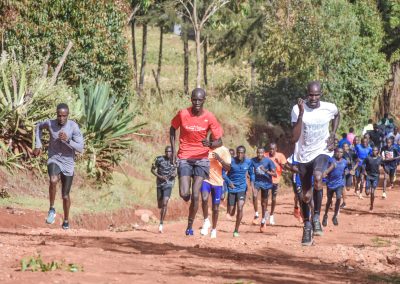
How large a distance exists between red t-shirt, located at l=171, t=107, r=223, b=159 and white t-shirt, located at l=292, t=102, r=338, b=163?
55.3 inches

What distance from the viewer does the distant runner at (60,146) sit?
1401cm

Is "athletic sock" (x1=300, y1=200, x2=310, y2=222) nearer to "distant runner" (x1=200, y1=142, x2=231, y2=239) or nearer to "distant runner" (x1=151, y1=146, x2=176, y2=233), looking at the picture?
"distant runner" (x1=200, y1=142, x2=231, y2=239)

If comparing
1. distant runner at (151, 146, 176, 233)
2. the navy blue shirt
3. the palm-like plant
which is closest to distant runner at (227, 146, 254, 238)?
the navy blue shirt

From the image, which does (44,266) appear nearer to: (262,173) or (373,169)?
(262,173)

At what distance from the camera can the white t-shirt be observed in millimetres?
12648

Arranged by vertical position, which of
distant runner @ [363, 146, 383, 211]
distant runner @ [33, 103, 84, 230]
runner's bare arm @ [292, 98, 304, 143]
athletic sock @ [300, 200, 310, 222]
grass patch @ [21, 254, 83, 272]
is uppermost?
runner's bare arm @ [292, 98, 304, 143]

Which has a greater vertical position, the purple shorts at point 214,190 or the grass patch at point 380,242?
the purple shorts at point 214,190

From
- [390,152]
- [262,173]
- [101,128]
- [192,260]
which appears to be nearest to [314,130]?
[192,260]

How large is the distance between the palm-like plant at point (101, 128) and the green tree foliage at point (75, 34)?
11.8ft

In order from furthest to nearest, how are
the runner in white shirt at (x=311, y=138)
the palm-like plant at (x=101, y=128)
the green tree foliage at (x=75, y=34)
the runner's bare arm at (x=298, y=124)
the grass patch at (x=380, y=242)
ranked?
1. the green tree foliage at (x=75, y=34)
2. the palm-like plant at (x=101, y=128)
3. the grass patch at (x=380, y=242)
4. the runner in white shirt at (x=311, y=138)
5. the runner's bare arm at (x=298, y=124)

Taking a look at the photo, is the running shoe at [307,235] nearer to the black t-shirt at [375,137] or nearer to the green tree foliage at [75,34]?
the green tree foliage at [75,34]

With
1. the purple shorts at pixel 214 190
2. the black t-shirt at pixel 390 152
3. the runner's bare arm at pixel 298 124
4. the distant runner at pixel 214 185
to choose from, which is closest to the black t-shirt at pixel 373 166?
the black t-shirt at pixel 390 152

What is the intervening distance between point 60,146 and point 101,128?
23.0ft

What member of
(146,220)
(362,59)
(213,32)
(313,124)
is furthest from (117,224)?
(213,32)
